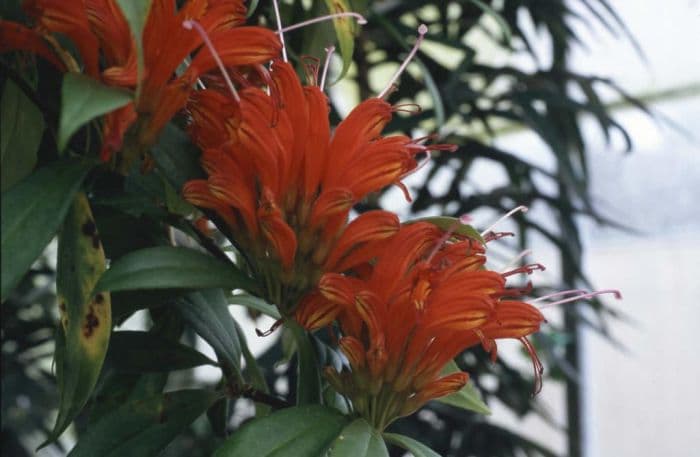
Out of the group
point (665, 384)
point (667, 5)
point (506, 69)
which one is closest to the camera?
point (506, 69)

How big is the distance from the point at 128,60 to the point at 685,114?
4.04 feet

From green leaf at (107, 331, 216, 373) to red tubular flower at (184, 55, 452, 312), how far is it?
0.24ft

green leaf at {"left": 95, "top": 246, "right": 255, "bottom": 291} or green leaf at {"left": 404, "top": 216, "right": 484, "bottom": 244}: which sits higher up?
green leaf at {"left": 404, "top": 216, "right": 484, "bottom": 244}

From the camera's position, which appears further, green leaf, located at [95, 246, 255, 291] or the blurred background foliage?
the blurred background foliage

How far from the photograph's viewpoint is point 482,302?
0.28 meters

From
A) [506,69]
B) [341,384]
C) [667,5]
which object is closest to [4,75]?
[341,384]

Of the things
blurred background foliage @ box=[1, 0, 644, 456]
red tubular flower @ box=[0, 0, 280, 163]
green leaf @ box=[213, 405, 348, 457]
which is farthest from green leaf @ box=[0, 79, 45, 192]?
blurred background foliage @ box=[1, 0, 644, 456]

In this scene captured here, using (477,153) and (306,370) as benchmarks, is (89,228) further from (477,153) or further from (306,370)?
(477,153)

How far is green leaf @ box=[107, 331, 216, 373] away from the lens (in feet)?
1.11

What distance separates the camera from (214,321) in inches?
13.2

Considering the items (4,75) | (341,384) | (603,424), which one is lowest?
(603,424)

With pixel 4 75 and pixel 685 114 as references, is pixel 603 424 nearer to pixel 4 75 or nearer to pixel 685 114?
pixel 685 114

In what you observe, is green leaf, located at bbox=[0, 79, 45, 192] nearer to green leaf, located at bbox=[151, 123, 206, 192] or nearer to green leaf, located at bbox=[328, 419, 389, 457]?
green leaf, located at bbox=[151, 123, 206, 192]

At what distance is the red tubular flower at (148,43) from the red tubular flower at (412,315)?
86mm
